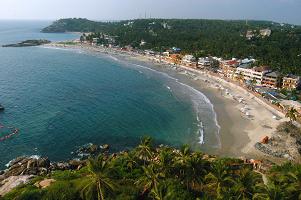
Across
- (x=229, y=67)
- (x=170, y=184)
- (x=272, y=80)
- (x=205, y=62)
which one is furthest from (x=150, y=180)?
(x=205, y=62)

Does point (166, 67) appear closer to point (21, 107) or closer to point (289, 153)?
point (21, 107)

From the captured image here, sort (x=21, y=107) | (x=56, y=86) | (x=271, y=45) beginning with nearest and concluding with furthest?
(x=21, y=107), (x=56, y=86), (x=271, y=45)

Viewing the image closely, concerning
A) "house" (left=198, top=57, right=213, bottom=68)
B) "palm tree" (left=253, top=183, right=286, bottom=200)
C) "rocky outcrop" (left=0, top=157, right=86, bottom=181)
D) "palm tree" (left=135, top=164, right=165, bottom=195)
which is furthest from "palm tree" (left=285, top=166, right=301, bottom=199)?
"house" (left=198, top=57, right=213, bottom=68)

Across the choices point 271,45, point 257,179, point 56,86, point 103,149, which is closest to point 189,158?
point 257,179

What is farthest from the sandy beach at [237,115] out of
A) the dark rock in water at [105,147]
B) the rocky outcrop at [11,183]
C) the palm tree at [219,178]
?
the rocky outcrop at [11,183]

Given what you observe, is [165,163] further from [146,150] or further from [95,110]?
[95,110]

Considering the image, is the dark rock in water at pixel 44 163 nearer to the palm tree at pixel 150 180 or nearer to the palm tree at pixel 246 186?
the palm tree at pixel 150 180
